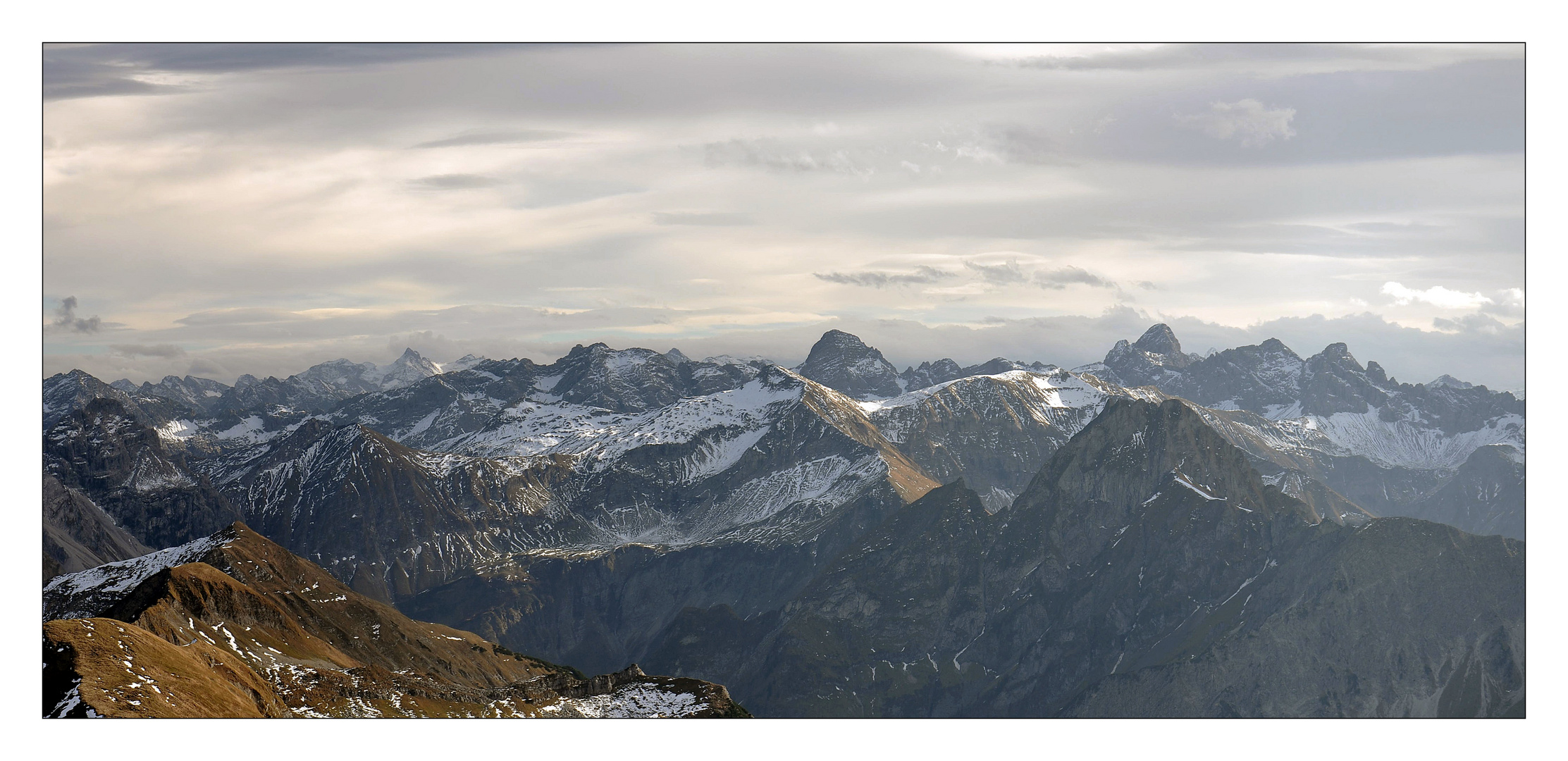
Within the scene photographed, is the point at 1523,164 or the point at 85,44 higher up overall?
the point at 85,44
